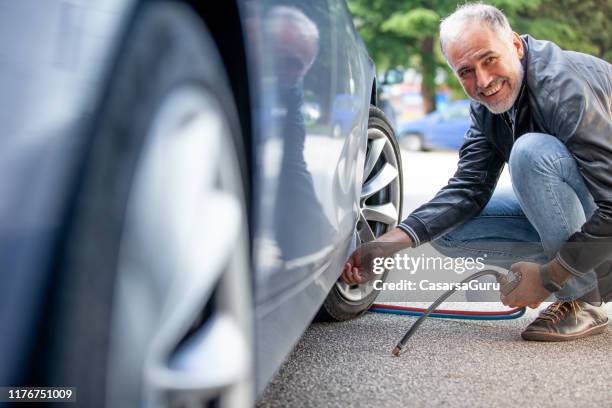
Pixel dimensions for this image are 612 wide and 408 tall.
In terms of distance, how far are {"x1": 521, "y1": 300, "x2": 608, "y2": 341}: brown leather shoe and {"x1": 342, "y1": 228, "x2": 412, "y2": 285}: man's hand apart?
0.48 metres

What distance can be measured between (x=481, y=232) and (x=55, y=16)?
2241mm

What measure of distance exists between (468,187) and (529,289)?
1.64 ft

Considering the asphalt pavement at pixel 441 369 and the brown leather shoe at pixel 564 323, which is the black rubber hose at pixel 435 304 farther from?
the brown leather shoe at pixel 564 323

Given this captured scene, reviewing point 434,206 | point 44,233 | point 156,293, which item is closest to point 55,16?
point 44,233

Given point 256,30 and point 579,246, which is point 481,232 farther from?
point 256,30

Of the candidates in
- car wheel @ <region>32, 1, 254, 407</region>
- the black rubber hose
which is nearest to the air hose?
the black rubber hose

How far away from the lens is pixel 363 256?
255 cm

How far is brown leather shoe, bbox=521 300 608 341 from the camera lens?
2404 mm

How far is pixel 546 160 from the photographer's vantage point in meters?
2.32

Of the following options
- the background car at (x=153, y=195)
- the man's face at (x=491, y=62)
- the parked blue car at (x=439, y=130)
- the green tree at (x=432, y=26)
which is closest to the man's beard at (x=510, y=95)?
the man's face at (x=491, y=62)

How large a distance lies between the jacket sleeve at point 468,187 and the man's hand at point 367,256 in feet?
0.49

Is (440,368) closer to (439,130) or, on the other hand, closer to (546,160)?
(546,160)

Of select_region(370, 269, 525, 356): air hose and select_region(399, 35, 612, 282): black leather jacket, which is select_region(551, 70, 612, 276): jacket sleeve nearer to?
select_region(399, 35, 612, 282): black leather jacket

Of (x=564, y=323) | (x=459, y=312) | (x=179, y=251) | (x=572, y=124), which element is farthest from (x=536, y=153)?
(x=179, y=251)
